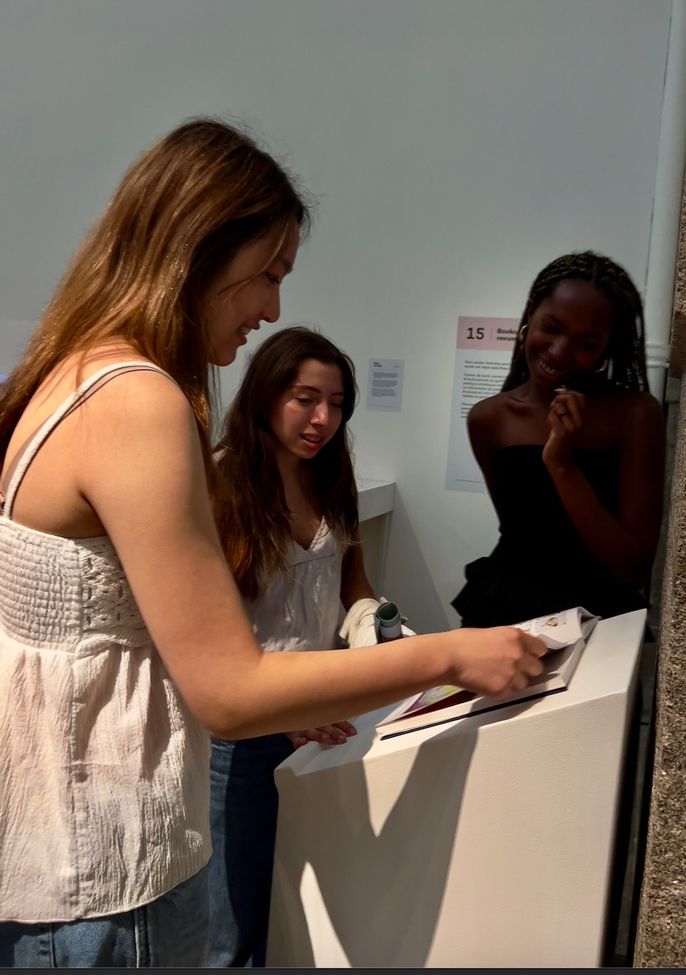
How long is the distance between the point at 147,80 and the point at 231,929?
124 inches

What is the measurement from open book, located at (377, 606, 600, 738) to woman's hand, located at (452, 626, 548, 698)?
0.11m

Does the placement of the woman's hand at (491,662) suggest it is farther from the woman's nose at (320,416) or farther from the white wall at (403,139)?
the white wall at (403,139)

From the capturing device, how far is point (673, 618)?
73 centimetres

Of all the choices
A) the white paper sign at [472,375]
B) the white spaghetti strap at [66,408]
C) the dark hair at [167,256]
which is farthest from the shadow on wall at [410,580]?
the white spaghetti strap at [66,408]

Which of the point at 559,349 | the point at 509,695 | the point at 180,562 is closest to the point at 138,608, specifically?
the point at 180,562

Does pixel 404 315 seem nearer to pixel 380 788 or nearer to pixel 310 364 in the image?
pixel 310 364

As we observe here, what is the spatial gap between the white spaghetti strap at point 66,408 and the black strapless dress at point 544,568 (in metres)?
1.49

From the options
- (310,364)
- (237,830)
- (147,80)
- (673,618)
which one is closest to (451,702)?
(673,618)

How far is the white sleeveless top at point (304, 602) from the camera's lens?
1.72 m

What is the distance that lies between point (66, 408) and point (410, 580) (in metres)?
2.58

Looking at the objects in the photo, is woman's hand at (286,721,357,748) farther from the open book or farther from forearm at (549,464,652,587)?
forearm at (549,464,652,587)

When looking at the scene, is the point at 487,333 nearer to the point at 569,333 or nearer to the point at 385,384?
the point at 385,384

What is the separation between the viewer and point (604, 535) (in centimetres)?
209

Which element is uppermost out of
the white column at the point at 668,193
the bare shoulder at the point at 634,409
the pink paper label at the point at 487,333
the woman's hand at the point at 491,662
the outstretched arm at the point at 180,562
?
the white column at the point at 668,193
